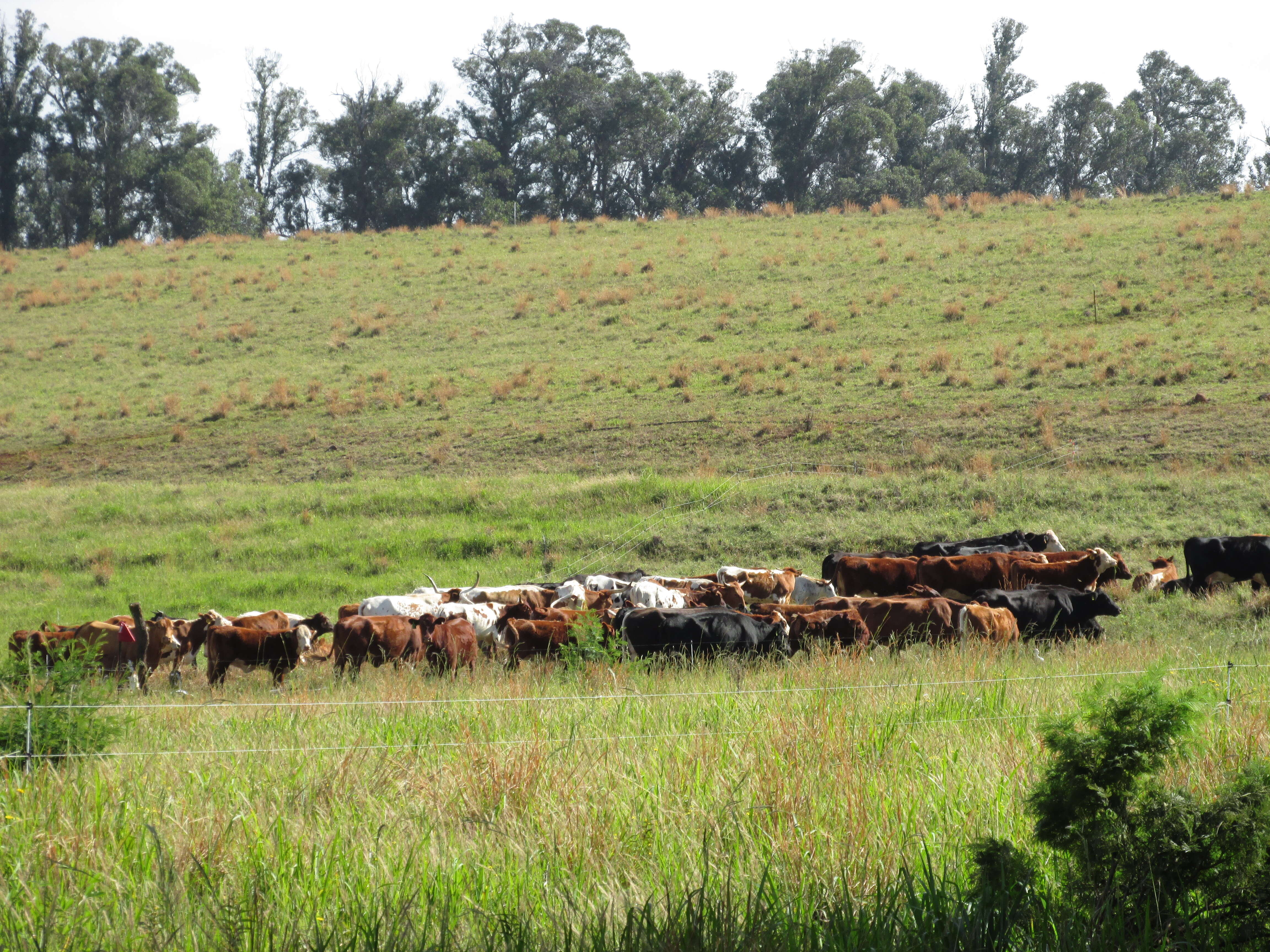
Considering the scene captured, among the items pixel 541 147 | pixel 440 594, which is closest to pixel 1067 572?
pixel 440 594

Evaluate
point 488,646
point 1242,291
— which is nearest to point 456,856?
point 488,646

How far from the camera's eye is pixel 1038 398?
92.4 ft

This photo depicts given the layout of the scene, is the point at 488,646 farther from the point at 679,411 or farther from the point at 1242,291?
the point at 1242,291

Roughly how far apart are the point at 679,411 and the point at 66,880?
25901mm

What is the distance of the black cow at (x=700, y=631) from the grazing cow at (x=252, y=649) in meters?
4.22

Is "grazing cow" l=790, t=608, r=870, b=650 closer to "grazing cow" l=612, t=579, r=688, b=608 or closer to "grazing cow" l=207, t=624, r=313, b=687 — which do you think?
"grazing cow" l=612, t=579, r=688, b=608

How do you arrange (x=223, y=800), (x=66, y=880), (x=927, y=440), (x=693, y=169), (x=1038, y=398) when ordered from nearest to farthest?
(x=66, y=880)
(x=223, y=800)
(x=927, y=440)
(x=1038, y=398)
(x=693, y=169)

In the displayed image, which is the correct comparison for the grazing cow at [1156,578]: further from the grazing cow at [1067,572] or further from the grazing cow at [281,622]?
the grazing cow at [281,622]

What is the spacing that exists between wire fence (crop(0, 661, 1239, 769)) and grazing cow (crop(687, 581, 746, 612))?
7.86m

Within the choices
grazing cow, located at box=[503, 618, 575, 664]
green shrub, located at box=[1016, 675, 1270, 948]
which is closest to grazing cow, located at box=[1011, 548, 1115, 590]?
grazing cow, located at box=[503, 618, 575, 664]

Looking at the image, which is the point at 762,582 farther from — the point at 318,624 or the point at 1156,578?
the point at 318,624

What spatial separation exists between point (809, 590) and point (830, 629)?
408 centimetres

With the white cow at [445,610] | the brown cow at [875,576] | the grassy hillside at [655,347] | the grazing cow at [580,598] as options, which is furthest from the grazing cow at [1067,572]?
the white cow at [445,610]

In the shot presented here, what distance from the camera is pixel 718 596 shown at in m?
16.6
